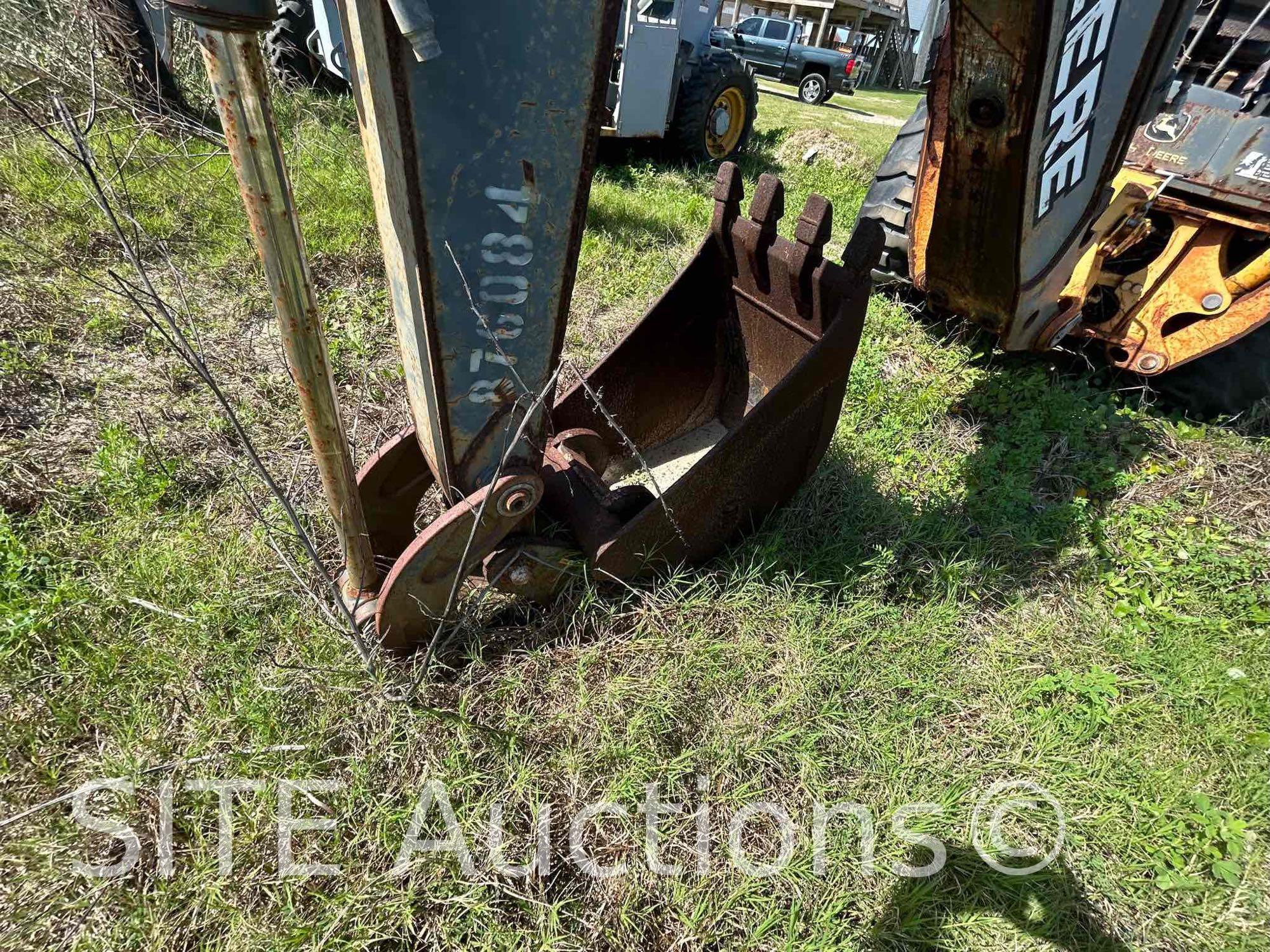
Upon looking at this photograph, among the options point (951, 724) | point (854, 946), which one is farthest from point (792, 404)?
point (854, 946)

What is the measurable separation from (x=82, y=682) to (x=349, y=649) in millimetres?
652

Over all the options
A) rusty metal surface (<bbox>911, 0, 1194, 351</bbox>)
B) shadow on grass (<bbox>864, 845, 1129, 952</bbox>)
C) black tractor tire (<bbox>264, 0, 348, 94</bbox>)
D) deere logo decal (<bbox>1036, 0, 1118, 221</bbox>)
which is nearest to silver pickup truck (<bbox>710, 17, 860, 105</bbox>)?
black tractor tire (<bbox>264, 0, 348, 94</bbox>)

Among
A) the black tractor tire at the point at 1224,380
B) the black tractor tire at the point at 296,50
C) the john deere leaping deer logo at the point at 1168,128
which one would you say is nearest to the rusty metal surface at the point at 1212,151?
the john deere leaping deer logo at the point at 1168,128

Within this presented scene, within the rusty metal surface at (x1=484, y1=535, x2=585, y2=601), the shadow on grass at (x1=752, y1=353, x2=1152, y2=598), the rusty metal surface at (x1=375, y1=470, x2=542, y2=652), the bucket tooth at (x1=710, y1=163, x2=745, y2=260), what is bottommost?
the shadow on grass at (x1=752, y1=353, x2=1152, y2=598)

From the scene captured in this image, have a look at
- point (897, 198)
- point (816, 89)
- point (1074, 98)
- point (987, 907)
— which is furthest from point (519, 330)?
point (816, 89)

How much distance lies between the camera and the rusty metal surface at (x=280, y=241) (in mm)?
1020

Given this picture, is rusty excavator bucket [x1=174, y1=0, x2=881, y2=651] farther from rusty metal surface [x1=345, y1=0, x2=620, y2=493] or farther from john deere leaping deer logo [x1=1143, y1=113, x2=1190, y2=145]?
john deere leaping deer logo [x1=1143, y1=113, x2=1190, y2=145]

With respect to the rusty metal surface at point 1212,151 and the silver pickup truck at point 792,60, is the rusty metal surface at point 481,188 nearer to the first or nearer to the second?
the rusty metal surface at point 1212,151

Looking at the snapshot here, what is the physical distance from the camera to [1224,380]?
3.08 metres

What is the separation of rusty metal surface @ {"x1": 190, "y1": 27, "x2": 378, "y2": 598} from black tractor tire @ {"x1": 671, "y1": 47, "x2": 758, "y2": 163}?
254 inches

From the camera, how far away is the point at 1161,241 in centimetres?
320

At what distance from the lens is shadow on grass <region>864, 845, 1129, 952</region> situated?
1.60 m

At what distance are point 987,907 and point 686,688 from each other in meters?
0.88

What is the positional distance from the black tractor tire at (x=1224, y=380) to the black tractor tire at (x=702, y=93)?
16.6ft
